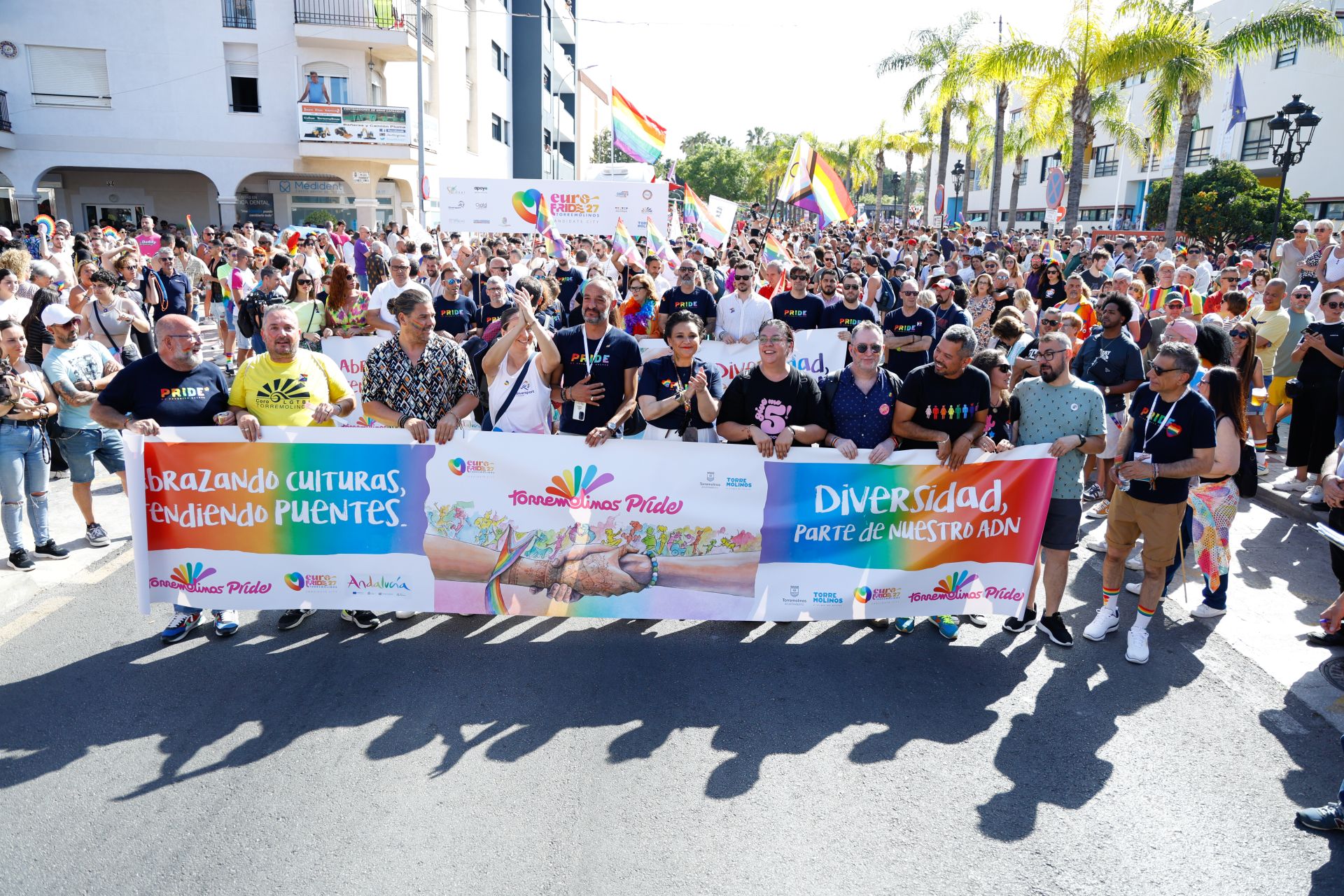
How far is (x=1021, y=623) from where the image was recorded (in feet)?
17.9

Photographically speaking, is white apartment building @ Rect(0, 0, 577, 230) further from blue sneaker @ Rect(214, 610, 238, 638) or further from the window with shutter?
blue sneaker @ Rect(214, 610, 238, 638)

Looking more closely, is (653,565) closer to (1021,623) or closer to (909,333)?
(1021,623)

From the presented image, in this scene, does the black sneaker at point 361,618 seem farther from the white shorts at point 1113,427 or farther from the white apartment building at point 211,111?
the white apartment building at point 211,111

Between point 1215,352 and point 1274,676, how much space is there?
228cm

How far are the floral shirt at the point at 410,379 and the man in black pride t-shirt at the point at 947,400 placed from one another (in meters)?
2.72

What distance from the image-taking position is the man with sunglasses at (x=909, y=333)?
8.78 meters

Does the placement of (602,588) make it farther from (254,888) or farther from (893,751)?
(254,888)

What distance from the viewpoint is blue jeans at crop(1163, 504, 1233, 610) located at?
5711 mm

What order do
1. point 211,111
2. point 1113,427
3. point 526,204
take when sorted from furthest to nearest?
point 211,111
point 526,204
point 1113,427

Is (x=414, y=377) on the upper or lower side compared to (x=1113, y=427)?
upper

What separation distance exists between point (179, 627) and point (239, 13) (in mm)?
→ 29372

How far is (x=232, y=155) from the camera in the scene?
28.8m

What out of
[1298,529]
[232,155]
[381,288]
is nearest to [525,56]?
[232,155]

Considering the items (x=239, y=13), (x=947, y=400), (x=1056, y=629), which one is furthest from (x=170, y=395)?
(x=239, y=13)
